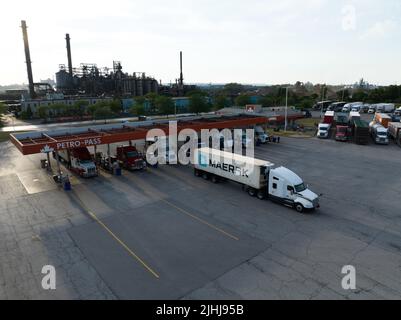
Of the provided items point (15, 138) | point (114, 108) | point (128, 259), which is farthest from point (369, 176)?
point (114, 108)

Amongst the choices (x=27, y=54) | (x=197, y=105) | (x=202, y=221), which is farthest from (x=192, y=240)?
(x=27, y=54)

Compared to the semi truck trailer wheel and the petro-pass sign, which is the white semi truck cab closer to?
the semi truck trailer wheel

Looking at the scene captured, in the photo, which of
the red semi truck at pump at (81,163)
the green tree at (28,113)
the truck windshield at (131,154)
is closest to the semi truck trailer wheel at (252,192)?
the truck windshield at (131,154)

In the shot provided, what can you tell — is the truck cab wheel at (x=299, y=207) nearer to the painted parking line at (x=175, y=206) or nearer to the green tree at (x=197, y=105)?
the painted parking line at (x=175, y=206)
